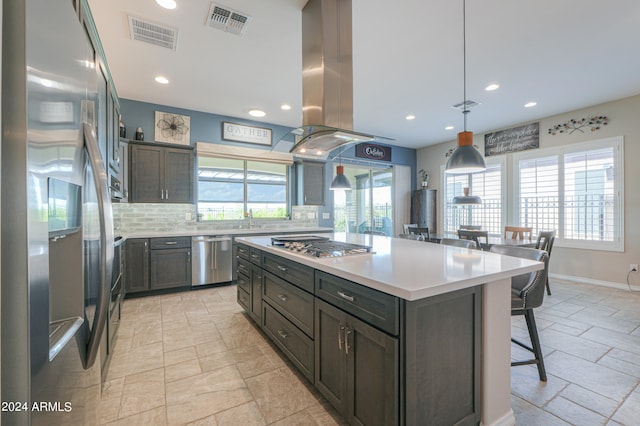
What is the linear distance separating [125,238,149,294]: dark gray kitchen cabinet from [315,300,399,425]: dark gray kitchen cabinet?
3.29 meters

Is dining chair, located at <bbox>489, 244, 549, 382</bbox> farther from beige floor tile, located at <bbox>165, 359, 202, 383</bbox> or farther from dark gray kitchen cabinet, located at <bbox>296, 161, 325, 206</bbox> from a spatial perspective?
dark gray kitchen cabinet, located at <bbox>296, 161, 325, 206</bbox>

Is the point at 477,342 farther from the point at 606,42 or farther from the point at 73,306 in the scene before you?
the point at 606,42

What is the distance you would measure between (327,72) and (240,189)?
354 centimetres

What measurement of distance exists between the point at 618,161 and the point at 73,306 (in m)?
6.44

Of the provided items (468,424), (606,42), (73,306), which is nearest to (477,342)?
(468,424)

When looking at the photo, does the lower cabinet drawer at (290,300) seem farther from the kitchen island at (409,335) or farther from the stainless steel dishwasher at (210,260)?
the stainless steel dishwasher at (210,260)

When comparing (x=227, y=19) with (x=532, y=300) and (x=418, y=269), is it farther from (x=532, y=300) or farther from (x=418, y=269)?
(x=532, y=300)

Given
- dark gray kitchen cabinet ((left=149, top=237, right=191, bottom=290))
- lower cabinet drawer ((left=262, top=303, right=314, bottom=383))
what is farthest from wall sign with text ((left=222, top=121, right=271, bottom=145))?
lower cabinet drawer ((left=262, top=303, right=314, bottom=383))

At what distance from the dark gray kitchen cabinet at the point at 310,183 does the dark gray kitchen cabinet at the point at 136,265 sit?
2.81 meters

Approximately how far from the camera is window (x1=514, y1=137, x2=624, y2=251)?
447 cm

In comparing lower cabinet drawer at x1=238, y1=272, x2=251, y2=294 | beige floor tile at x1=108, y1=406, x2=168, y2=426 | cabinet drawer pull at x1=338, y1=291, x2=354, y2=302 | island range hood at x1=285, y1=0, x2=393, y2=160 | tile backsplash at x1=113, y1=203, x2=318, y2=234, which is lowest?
beige floor tile at x1=108, y1=406, x2=168, y2=426

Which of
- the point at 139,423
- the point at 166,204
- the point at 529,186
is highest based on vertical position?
the point at 529,186

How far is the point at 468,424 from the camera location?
1447mm

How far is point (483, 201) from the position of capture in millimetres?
6223
